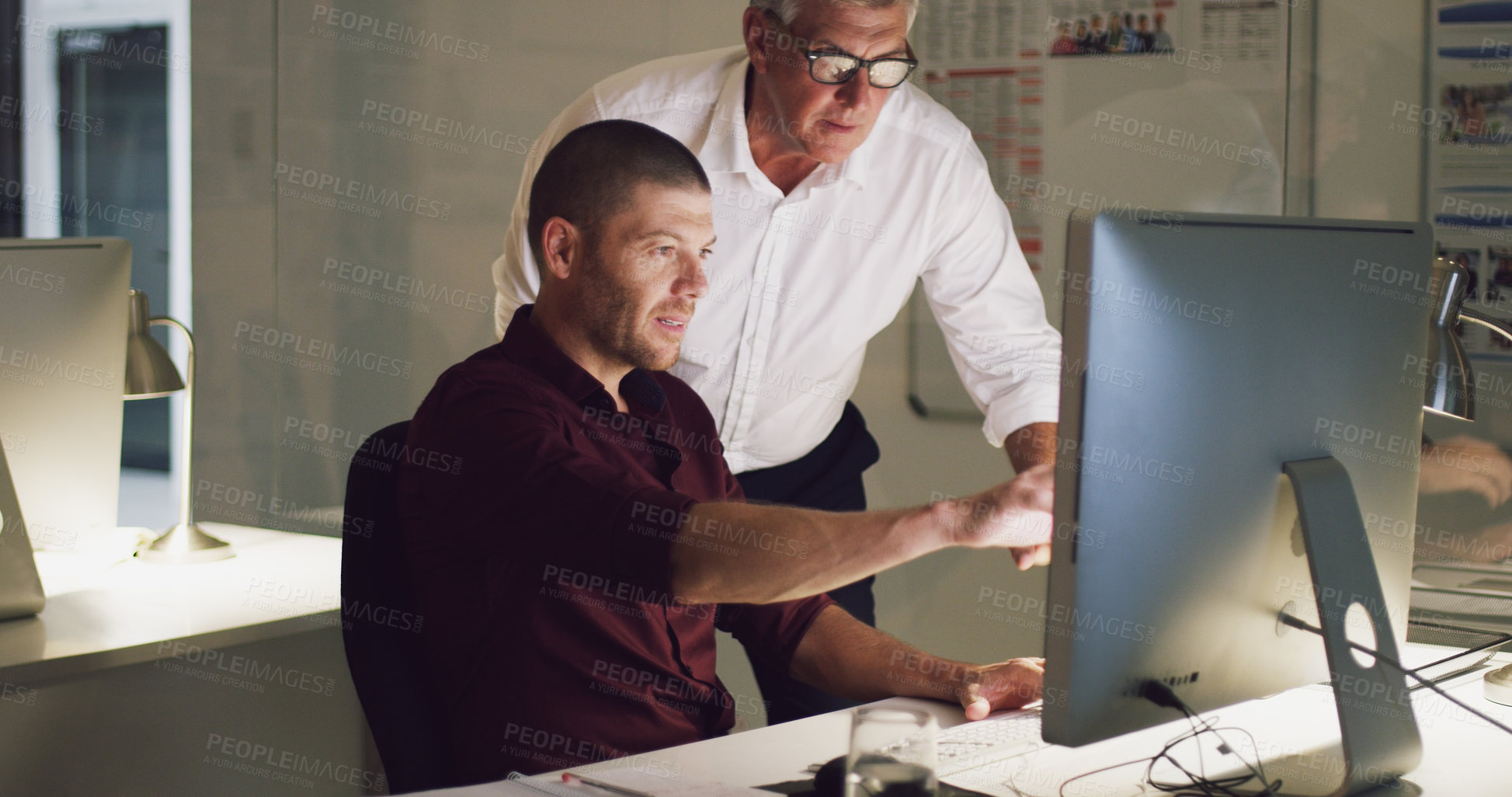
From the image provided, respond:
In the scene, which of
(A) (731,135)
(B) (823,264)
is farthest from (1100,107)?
(A) (731,135)

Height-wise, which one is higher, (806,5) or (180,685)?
(806,5)

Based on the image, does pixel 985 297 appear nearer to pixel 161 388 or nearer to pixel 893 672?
pixel 893 672

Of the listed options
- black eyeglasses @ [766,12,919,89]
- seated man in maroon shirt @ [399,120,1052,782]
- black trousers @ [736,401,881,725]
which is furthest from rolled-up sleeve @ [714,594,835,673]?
black eyeglasses @ [766,12,919,89]

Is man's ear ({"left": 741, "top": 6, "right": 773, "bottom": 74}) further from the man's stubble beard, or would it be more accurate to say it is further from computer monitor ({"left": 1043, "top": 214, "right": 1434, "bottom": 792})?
computer monitor ({"left": 1043, "top": 214, "right": 1434, "bottom": 792})

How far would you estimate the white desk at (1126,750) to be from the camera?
109 centimetres

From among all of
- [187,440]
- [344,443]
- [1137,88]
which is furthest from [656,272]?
[344,443]

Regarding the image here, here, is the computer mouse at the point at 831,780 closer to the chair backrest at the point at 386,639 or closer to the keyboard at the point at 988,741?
the keyboard at the point at 988,741

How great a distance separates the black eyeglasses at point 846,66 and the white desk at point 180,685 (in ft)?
3.41

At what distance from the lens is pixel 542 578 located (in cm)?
127

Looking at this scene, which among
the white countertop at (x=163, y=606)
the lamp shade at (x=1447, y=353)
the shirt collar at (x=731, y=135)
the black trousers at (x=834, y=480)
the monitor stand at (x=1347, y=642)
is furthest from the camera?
the black trousers at (x=834, y=480)

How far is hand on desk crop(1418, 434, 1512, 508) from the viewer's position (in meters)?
1.76

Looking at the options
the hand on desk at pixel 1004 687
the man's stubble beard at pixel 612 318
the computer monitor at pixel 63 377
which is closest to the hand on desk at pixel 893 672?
→ the hand on desk at pixel 1004 687

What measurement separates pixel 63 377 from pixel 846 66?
3.87ft

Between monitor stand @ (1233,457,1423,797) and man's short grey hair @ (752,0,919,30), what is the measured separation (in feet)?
3.29
